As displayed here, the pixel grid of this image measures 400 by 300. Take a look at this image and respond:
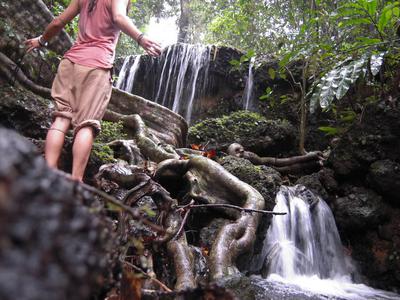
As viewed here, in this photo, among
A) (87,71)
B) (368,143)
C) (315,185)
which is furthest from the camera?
(315,185)

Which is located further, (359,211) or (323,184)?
(323,184)

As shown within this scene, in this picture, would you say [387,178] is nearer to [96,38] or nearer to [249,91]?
[96,38]

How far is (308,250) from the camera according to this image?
5.46 m

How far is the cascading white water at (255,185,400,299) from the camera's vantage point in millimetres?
4620

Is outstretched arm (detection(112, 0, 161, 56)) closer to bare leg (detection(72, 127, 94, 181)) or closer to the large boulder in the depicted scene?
bare leg (detection(72, 127, 94, 181))

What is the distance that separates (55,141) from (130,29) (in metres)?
1.04

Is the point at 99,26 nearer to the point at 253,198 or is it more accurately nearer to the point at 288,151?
the point at 253,198

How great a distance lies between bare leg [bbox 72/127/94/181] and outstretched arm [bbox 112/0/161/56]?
830 millimetres

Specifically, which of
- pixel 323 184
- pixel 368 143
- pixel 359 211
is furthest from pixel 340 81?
pixel 359 211

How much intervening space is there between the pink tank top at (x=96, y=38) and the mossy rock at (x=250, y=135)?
241 inches

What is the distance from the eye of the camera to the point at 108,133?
5590mm

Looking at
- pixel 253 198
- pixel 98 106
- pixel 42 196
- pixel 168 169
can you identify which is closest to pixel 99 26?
pixel 98 106

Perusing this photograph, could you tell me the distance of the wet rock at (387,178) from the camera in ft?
17.9

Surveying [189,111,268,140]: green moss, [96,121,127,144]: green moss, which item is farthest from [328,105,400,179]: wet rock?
[96,121,127,144]: green moss
